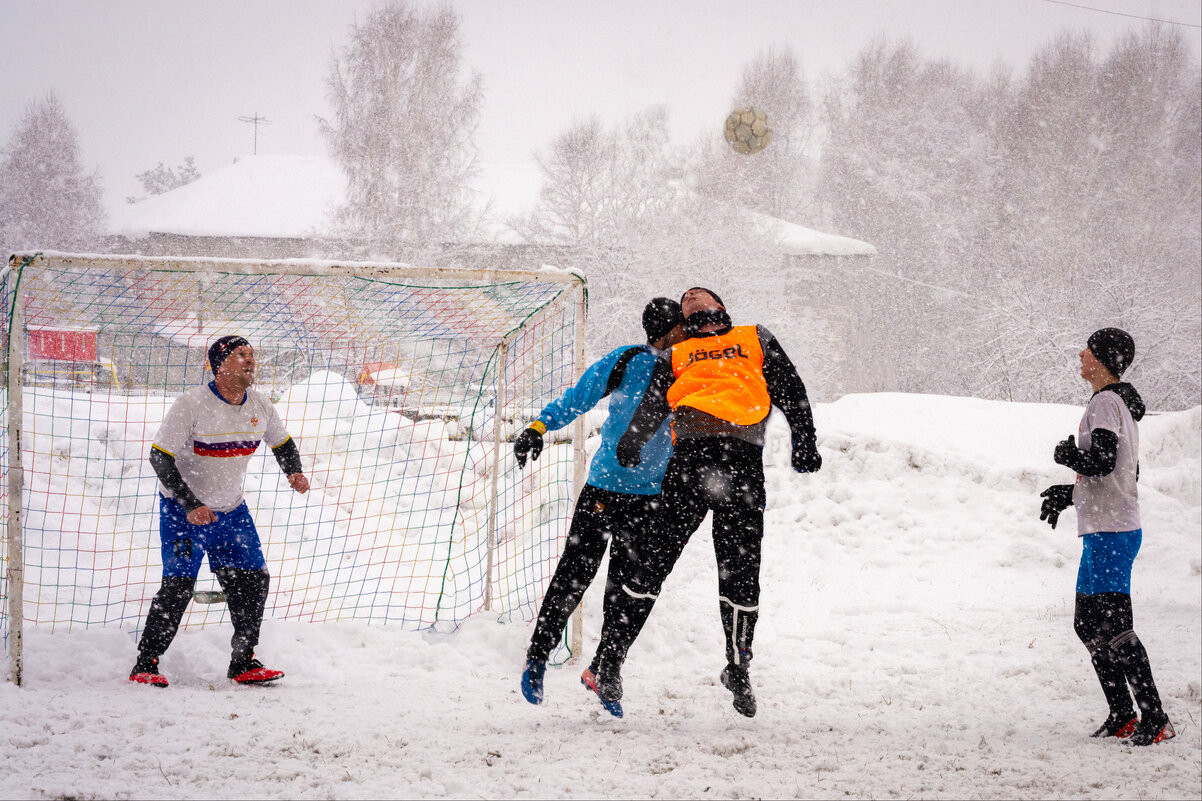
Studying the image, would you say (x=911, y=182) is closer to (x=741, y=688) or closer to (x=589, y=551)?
(x=589, y=551)

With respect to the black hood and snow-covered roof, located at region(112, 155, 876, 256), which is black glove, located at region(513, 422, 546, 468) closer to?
the black hood

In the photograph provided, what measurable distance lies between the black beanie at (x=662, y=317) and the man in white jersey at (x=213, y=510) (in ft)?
6.17

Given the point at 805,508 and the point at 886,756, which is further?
the point at 805,508

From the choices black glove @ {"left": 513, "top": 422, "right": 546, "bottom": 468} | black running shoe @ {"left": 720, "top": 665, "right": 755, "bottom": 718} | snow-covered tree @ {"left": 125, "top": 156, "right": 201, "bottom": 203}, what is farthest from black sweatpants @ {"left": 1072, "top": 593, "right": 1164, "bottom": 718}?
snow-covered tree @ {"left": 125, "top": 156, "right": 201, "bottom": 203}

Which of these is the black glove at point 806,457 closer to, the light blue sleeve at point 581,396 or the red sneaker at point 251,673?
the light blue sleeve at point 581,396

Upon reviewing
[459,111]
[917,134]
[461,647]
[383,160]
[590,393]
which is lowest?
[461,647]

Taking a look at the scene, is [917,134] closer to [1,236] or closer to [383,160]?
[383,160]

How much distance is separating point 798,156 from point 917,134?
12.5 feet

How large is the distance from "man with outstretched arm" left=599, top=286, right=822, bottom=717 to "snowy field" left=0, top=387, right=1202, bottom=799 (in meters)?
0.45

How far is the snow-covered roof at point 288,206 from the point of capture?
21611 mm

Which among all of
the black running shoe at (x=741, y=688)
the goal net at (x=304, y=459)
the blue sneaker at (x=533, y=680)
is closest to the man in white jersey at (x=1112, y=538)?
the black running shoe at (x=741, y=688)

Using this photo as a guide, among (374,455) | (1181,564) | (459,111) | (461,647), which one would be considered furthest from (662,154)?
(461,647)

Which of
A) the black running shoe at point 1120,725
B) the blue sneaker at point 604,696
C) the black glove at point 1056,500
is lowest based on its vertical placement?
the blue sneaker at point 604,696

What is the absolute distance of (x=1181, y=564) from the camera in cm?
693
